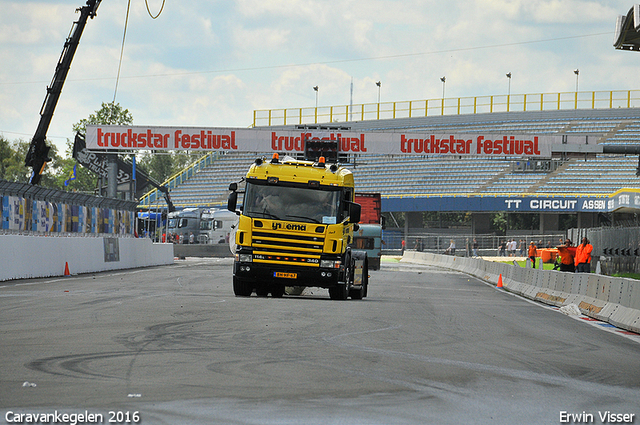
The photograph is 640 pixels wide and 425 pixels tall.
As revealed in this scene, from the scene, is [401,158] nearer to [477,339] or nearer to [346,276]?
[346,276]

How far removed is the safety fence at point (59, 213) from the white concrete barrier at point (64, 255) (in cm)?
100

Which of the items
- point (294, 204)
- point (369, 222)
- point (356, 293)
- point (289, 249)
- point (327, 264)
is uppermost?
point (294, 204)

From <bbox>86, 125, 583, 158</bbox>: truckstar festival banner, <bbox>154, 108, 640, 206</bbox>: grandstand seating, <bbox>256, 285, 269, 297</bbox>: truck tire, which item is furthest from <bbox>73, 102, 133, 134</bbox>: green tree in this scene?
<bbox>256, 285, 269, 297</bbox>: truck tire

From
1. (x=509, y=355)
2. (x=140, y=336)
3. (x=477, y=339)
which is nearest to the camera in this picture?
(x=509, y=355)

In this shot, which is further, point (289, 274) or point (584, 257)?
point (584, 257)

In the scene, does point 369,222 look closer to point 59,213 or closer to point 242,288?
point 59,213

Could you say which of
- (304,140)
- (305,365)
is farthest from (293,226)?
(304,140)

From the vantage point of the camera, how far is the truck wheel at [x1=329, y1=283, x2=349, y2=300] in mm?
18094

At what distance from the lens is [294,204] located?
57.6 feet

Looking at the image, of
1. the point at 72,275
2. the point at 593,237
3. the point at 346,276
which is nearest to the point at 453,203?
the point at 593,237

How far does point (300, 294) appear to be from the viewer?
21203mm

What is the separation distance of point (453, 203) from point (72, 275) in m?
41.1

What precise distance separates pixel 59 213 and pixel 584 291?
65.1 feet

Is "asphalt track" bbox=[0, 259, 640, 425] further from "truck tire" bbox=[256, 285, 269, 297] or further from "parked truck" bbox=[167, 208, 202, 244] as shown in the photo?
"parked truck" bbox=[167, 208, 202, 244]
